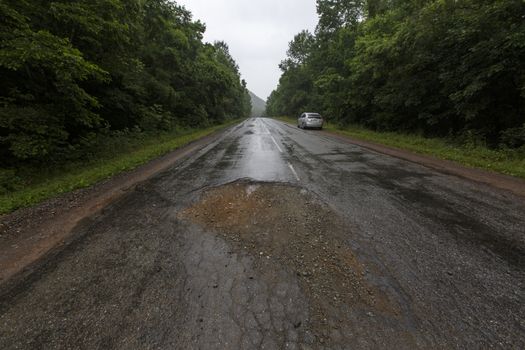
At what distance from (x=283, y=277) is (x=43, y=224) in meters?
4.07

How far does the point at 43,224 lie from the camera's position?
3904 millimetres

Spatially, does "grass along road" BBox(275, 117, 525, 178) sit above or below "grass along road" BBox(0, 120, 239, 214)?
above

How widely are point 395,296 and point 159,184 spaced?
5.30 metres

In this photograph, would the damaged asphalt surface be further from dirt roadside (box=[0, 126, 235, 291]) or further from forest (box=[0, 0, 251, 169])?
forest (box=[0, 0, 251, 169])

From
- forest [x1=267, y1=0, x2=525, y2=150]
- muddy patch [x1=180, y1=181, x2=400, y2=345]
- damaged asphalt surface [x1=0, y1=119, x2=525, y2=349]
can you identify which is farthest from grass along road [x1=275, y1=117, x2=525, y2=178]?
muddy patch [x1=180, y1=181, x2=400, y2=345]

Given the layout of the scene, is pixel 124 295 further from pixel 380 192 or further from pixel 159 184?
pixel 380 192

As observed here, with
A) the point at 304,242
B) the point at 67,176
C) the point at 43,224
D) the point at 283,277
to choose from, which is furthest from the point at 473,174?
the point at 67,176

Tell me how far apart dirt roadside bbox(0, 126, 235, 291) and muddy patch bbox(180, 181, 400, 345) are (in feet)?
6.04

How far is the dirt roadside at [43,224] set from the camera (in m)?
2.89

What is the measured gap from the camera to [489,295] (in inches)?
87.1

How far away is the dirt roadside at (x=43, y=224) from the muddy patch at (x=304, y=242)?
6.04 feet

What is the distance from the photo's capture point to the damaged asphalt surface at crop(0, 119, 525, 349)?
6.14ft

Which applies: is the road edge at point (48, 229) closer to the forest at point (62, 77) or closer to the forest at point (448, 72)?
the forest at point (62, 77)

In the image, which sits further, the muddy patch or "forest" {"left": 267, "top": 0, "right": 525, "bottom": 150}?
"forest" {"left": 267, "top": 0, "right": 525, "bottom": 150}
